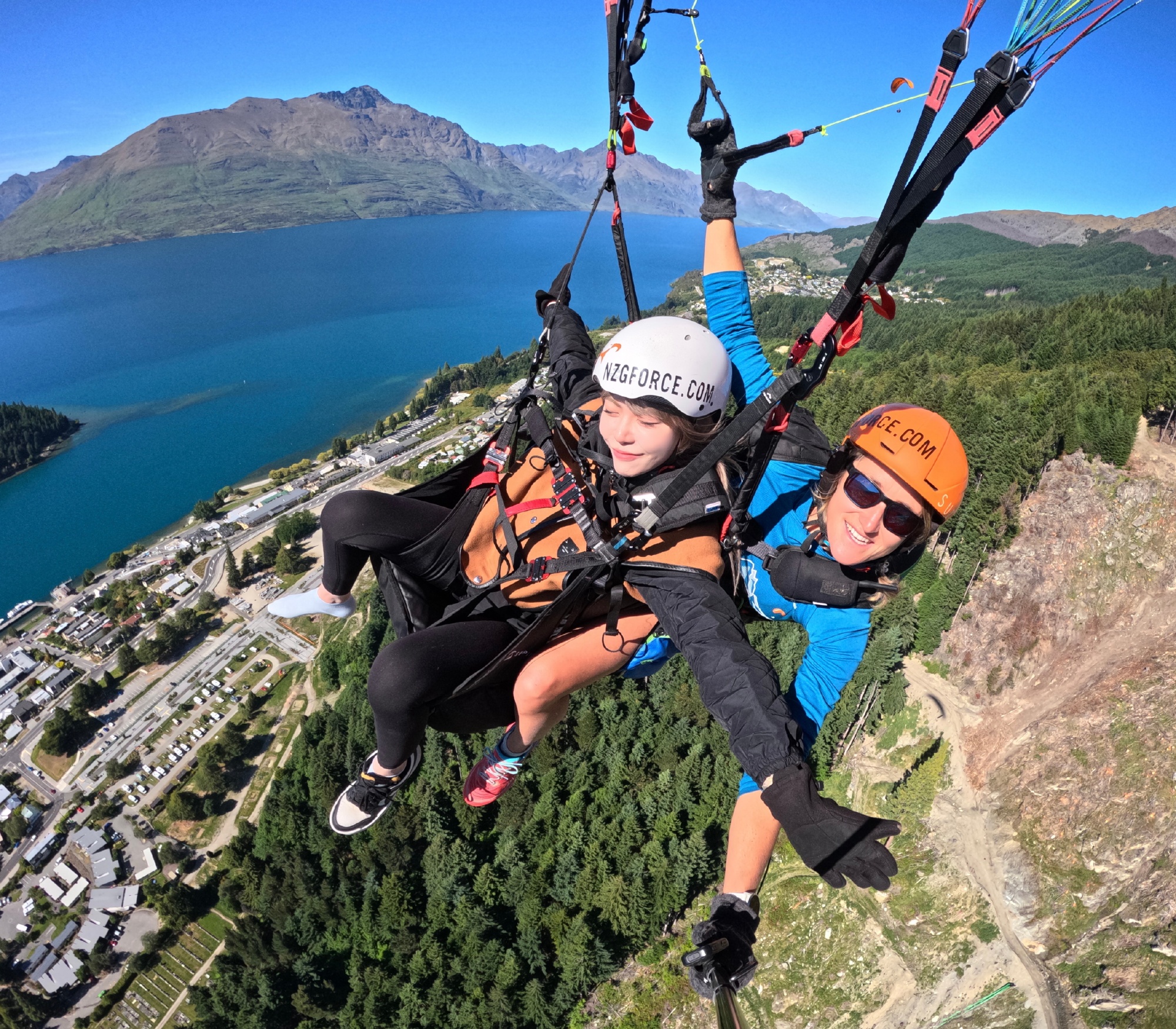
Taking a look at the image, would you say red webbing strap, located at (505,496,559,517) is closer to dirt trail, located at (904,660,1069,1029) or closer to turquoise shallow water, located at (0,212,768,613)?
dirt trail, located at (904,660,1069,1029)

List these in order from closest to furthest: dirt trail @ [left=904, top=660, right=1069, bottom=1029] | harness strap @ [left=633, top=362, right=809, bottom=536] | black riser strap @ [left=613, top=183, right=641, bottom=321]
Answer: harness strap @ [left=633, top=362, right=809, bottom=536]
black riser strap @ [left=613, top=183, right=641, bottom=321]
dirt trail @ [left=904, top=660, right=1069, bottom=1029]

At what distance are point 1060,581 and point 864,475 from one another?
24071 millimetres

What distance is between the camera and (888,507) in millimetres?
2900

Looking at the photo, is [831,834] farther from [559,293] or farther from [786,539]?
[559,293]

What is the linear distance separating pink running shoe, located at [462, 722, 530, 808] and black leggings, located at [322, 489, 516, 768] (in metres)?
0.73

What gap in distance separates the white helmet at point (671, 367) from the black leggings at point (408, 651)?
148cm

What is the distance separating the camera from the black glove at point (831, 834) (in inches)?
80.4

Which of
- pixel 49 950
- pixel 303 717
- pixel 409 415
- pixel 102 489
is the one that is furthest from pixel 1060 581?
pixel 102 489

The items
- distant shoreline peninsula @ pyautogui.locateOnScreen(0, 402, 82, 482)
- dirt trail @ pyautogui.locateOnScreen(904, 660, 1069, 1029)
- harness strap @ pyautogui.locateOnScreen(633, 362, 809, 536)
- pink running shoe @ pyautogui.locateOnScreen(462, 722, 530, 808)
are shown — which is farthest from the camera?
distant shoreline peninsula @ pyautogui.locateOnScreen(0, 402, 82, 482)

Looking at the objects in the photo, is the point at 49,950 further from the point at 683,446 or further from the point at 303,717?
the point at 683,446

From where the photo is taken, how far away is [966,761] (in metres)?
18.5

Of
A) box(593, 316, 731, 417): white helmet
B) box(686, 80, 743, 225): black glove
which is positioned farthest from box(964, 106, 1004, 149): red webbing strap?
box(686, 80, 743, 225): black glove

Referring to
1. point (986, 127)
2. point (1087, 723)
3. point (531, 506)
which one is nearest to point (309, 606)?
point (531, 506)

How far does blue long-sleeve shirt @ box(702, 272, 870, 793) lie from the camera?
2969mm
